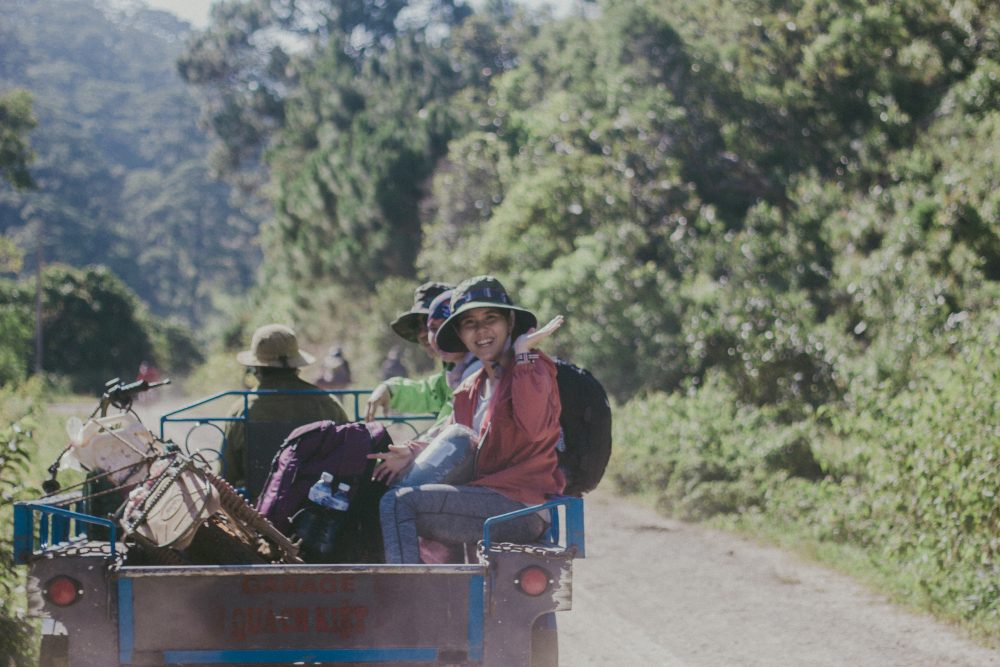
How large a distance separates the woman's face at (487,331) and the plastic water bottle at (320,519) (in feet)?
2.65

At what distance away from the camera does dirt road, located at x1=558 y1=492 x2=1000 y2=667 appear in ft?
24.8

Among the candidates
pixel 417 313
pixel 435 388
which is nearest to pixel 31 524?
pixel 435 388

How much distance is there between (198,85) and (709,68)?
65427 mm

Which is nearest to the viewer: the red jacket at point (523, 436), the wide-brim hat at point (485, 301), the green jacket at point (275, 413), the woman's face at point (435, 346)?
the red jacket at point (523, 436)

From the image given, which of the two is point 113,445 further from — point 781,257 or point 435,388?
point 781,257

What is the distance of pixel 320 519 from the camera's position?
17.6ft

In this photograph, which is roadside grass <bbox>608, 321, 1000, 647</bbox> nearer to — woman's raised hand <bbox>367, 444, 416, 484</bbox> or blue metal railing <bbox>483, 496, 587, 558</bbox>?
blue metal railing <bbox>483, 496, 587, 558</bbox>

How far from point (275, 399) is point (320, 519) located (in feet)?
6.75

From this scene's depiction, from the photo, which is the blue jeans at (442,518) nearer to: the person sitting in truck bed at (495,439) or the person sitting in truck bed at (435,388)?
the person sitting in truck bed at (495,439)

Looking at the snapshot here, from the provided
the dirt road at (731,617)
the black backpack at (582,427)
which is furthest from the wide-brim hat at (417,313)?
the dirt road at (731,617)

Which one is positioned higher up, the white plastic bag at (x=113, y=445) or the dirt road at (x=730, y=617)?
the white plastic bag at (x=113, y=445)

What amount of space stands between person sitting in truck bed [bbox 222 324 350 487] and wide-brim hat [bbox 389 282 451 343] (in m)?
0.56

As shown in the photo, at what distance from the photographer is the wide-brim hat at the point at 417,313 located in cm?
759

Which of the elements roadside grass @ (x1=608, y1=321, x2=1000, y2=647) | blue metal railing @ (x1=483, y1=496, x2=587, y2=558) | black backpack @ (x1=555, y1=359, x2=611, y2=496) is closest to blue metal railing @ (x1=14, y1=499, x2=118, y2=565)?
blue metal railing @ (x1=483, y1=496, x2=587, y2=558)
